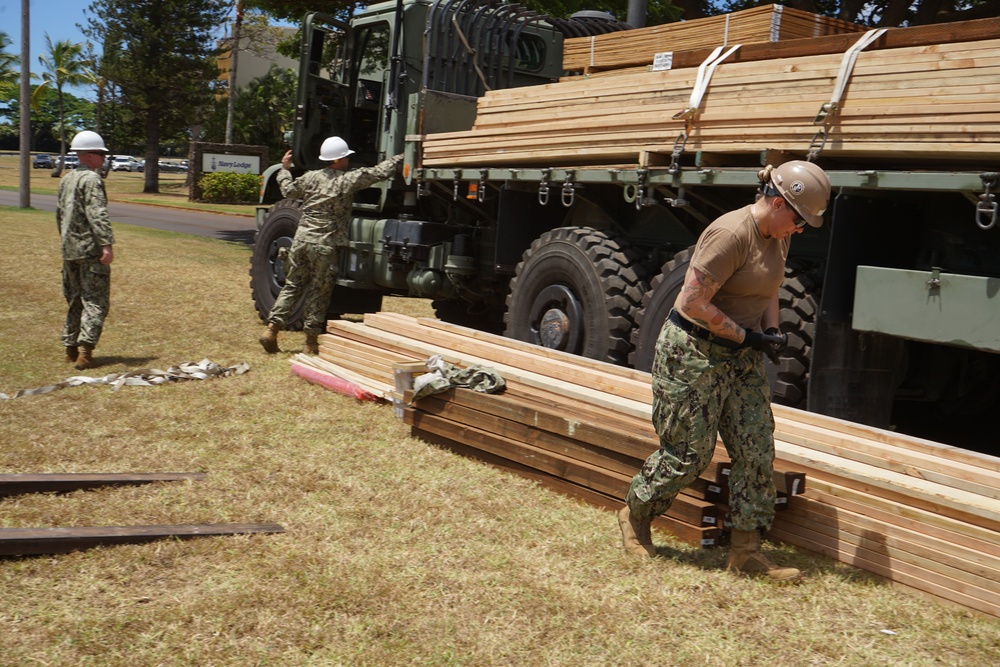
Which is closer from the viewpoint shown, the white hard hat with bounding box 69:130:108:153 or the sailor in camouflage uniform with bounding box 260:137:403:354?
the white hard hat with bounding box 69:130:108:153

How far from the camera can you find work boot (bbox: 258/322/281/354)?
33.8ft

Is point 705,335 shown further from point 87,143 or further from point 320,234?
point 87,143

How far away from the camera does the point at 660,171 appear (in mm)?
7445

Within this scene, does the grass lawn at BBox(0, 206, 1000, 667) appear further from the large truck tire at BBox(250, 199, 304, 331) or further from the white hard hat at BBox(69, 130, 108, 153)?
the large truck tire at BBox(250, 199, 304, 331)

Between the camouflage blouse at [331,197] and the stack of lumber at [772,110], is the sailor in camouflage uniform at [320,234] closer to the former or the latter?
the camouflage blouse at [331,197]

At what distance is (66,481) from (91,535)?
1.03 metres

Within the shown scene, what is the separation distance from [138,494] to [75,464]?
33.9 inches

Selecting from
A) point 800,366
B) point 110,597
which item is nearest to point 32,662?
point 110,597

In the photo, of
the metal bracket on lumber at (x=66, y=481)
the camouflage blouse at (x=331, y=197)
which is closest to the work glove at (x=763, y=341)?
the metal bracket on lumber at (x=66, y=481)

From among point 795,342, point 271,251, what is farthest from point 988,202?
point 271,251

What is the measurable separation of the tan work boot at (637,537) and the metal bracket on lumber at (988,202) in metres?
2.28

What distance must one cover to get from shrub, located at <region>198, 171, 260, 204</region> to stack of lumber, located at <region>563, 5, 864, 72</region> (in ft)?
105

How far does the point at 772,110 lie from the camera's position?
668 centimetres

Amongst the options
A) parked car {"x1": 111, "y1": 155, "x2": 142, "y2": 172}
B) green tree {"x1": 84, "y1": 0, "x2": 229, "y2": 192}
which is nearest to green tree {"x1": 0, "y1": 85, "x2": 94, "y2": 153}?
parked car {"x1": 111, "y1": 155, "x2": 142, "y2": 172}
